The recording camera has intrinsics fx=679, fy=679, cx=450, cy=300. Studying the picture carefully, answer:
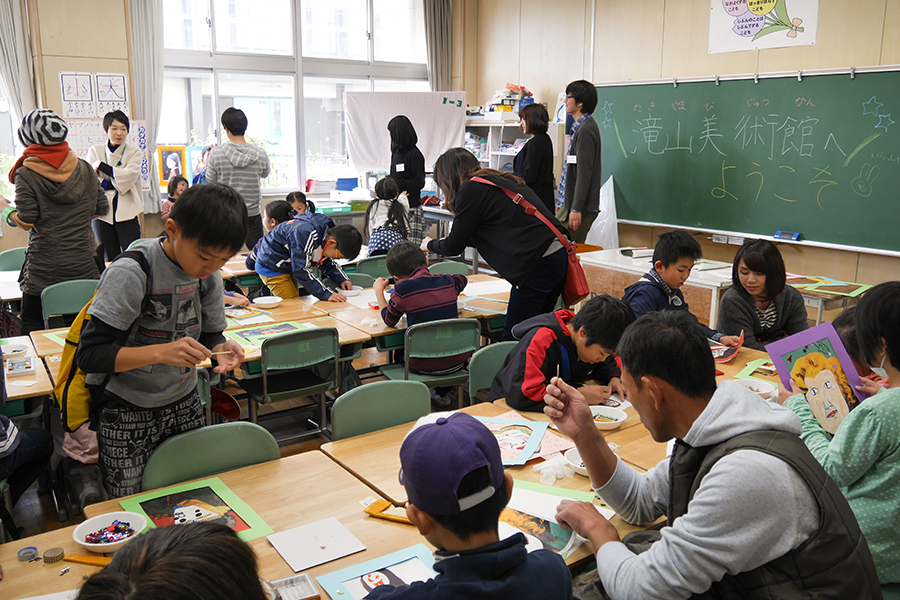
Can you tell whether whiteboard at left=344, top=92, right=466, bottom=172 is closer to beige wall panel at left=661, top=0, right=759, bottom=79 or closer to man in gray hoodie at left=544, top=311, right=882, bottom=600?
beige wall panel at left=661, top=0, right=759, bottom=79

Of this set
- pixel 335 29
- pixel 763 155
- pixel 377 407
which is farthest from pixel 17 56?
pixel 763 155

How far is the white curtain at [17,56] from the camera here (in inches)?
254

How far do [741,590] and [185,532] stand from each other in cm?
104

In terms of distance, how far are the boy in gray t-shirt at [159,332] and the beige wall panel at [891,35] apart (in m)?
5.24

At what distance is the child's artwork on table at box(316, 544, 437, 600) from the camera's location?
1.46 metres

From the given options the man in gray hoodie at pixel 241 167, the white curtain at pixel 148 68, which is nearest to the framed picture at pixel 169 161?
the white curtain at pixel 148 68

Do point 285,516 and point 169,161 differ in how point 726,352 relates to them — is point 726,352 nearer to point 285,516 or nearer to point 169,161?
point 285,516

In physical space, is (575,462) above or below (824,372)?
below

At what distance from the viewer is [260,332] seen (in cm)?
353

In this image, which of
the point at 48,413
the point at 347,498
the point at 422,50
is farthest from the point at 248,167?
the point at 347,498

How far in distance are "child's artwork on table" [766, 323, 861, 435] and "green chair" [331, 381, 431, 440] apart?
1.20m

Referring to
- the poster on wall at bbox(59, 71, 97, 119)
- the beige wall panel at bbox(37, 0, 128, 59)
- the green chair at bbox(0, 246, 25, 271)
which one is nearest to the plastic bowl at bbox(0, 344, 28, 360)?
the green chair at bbox(0, 246, 25, 271)

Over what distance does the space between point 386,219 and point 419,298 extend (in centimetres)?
225

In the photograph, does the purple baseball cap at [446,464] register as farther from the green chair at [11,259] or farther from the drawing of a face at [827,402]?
the green chair at [11,259]
